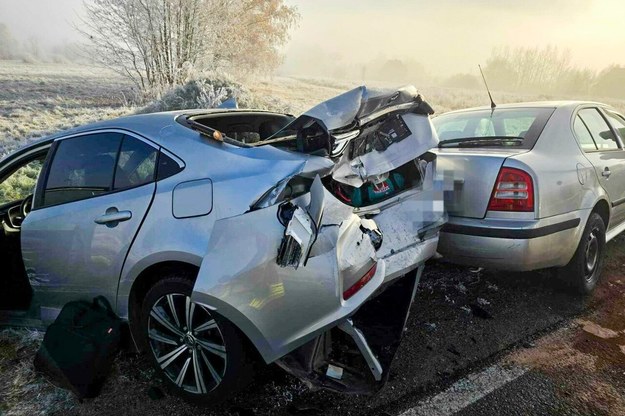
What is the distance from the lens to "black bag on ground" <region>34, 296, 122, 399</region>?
2.45 m

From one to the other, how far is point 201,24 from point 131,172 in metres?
14.8

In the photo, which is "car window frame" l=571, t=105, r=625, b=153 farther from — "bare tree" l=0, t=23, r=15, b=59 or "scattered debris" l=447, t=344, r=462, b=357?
"bare tree" l=0, t=23, r=15, b=59

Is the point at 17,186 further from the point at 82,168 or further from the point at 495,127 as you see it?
the point at 495,127

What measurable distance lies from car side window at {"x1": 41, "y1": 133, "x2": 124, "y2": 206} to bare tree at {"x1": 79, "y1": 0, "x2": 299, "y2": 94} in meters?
12.6

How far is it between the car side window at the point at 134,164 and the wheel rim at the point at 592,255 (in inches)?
138

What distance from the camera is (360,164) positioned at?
2.60 m

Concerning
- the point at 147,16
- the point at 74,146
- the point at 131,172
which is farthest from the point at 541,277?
the point at 147,16

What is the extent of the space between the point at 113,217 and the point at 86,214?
10.1 inches

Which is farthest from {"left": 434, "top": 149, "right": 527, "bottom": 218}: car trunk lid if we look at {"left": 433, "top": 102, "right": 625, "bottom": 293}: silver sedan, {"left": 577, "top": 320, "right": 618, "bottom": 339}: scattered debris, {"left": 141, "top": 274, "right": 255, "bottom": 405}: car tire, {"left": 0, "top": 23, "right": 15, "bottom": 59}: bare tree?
{"left": 0, "top": 23, "right": 15, "bottom": 59}: bare tree

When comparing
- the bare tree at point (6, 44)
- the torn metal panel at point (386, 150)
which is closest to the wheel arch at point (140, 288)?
the torn metal panel at point (386, 150)

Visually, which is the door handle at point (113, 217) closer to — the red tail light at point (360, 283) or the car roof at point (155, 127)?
the car roof at point (155, 127)

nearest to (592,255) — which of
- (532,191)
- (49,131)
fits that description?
(532,191)

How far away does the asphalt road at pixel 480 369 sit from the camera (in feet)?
7.93

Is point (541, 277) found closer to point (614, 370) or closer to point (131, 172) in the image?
point (614, 370)
